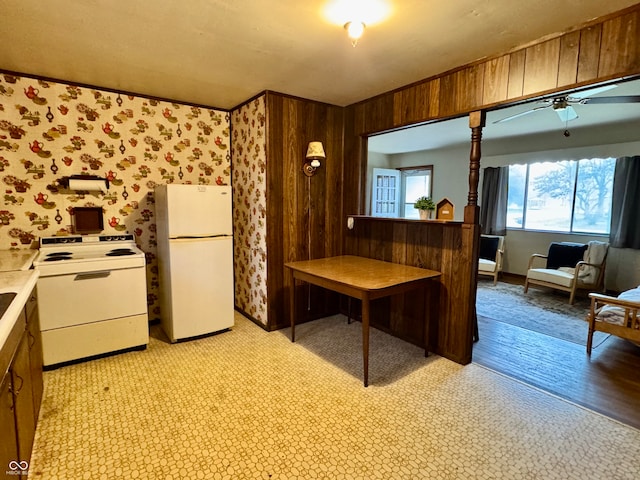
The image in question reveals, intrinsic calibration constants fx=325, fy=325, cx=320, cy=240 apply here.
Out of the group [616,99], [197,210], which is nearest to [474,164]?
[616,99]

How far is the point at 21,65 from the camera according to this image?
2600 mm

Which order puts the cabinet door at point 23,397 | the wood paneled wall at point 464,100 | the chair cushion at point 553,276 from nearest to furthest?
1. the cabinet door at point 23,397
2. the wood paneled wall at point 464,100
3. the chair cushion at point 553,276

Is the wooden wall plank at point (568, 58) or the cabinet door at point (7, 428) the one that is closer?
the cabinet door at point (7, 428)

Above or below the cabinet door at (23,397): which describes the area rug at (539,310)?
below

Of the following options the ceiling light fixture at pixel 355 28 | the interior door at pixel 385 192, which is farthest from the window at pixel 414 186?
the ceiling light fixture at pixel 355 28

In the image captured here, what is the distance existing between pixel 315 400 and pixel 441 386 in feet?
3.09

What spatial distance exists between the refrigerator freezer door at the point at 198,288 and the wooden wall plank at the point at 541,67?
2812 millimetres

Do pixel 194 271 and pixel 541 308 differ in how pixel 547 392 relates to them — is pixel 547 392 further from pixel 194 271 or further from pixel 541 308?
pixel 194 271

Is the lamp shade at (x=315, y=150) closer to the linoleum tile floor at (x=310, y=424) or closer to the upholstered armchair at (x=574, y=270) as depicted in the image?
the linoleum tile floor at (x=310, y=424)

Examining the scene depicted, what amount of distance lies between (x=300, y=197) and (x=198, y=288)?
Result: 1.39m

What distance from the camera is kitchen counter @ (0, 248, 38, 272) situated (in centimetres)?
213

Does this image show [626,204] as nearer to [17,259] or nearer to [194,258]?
[194,258]

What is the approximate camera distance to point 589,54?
1973 millimetres

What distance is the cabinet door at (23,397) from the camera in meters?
1.39
